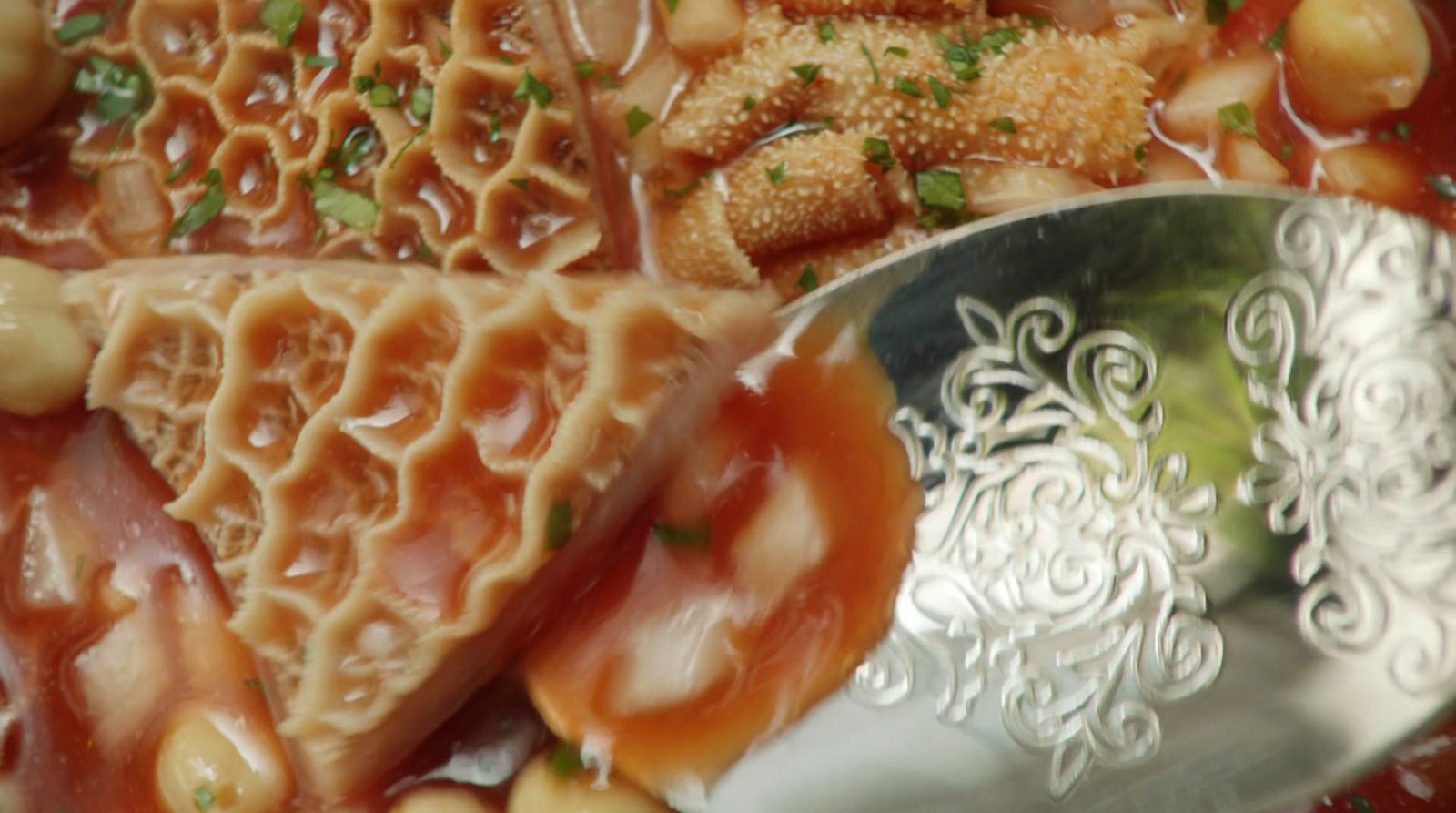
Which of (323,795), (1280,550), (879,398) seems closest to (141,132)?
(323,795)

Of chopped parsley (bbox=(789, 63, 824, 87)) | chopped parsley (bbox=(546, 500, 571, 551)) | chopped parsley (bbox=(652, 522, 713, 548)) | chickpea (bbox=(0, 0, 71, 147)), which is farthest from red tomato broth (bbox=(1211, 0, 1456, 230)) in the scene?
chickpea (bbox=(0, 0, 71, 147))

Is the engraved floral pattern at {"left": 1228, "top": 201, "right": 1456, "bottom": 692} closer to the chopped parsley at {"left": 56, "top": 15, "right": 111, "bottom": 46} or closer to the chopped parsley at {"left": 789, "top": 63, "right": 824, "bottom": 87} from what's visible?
the chopped parsley at {"left": 789, "top": 63, "right": 824, "bottom": 87}

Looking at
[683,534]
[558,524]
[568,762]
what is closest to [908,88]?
[683,534]

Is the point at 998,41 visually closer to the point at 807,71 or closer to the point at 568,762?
the point at 807,71

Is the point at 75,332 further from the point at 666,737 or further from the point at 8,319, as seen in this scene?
the point at 666,737

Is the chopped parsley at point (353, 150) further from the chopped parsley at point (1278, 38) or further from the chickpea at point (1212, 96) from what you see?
the chopped parsley at point (1278, 38)

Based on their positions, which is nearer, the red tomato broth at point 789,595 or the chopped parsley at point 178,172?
the red tomato broth at point 789,595

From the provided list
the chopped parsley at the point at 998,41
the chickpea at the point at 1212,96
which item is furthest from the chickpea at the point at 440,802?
the chickpea at the point at 1212,96
